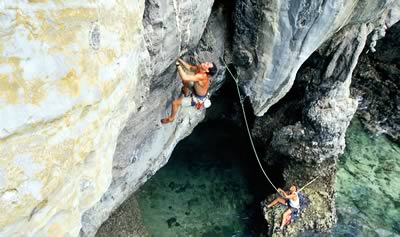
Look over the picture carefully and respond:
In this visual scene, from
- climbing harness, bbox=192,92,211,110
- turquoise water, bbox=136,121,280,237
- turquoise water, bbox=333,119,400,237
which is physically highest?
climbing harness, bbox=192,92,211,110

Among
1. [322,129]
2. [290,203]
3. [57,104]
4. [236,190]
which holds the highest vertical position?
[57,104]

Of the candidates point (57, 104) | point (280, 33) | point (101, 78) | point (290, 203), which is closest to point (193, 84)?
point (280, 33)

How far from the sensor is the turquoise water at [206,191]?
36.9 ft

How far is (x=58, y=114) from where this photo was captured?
4.27 metres

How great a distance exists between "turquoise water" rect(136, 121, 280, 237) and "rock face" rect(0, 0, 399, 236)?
8.31 feet

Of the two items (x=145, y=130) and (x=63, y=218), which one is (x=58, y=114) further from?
(x=145, y=130)

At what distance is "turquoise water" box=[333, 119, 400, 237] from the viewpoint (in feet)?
36.8

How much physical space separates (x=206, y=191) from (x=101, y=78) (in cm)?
782

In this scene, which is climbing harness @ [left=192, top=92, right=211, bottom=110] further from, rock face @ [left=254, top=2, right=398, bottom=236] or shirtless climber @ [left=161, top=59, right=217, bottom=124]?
rock face @ [left=254, top=2, right=398, bottom=236]

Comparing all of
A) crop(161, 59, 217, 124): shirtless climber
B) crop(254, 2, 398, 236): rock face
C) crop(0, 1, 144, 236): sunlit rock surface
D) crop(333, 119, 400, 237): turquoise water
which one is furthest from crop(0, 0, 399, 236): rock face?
crop(333, 119, 400, 237): turquoise water

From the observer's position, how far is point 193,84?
8219mm

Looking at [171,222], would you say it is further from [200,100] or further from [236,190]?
[200,100]

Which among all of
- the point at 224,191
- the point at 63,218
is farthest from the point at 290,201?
the point at 63,218

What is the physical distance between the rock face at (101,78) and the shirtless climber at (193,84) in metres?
0.20
